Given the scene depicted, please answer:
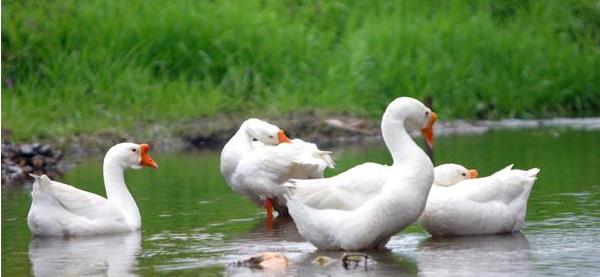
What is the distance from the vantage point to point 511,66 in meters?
24.0

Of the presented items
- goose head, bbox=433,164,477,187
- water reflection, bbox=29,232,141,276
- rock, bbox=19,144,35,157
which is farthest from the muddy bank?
goose head, bbox=433,164,477,187

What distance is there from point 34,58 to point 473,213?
1190cm

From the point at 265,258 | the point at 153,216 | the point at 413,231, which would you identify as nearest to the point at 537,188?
the point at 413,231

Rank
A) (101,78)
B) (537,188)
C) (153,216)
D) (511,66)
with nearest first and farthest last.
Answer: (153,216) < (537,188) < (101,78) < (511,66)

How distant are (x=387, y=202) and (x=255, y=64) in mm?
11935

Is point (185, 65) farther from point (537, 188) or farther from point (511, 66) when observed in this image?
point (537, 188)

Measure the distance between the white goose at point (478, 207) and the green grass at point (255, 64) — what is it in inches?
362

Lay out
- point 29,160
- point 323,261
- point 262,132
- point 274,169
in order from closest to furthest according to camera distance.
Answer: point 323,261 < point 274,169 < point 262,132 < point 29,160

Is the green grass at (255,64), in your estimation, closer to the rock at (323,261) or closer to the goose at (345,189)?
the goose at (345,189)

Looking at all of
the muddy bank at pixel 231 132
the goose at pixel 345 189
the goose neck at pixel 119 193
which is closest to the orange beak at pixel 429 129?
the goose at pixel 345 189

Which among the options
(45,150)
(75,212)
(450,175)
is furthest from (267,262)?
(45,150)

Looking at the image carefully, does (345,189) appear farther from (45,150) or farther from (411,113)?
(45,150)

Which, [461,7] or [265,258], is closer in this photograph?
[265,258]

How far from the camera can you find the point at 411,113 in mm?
11391
